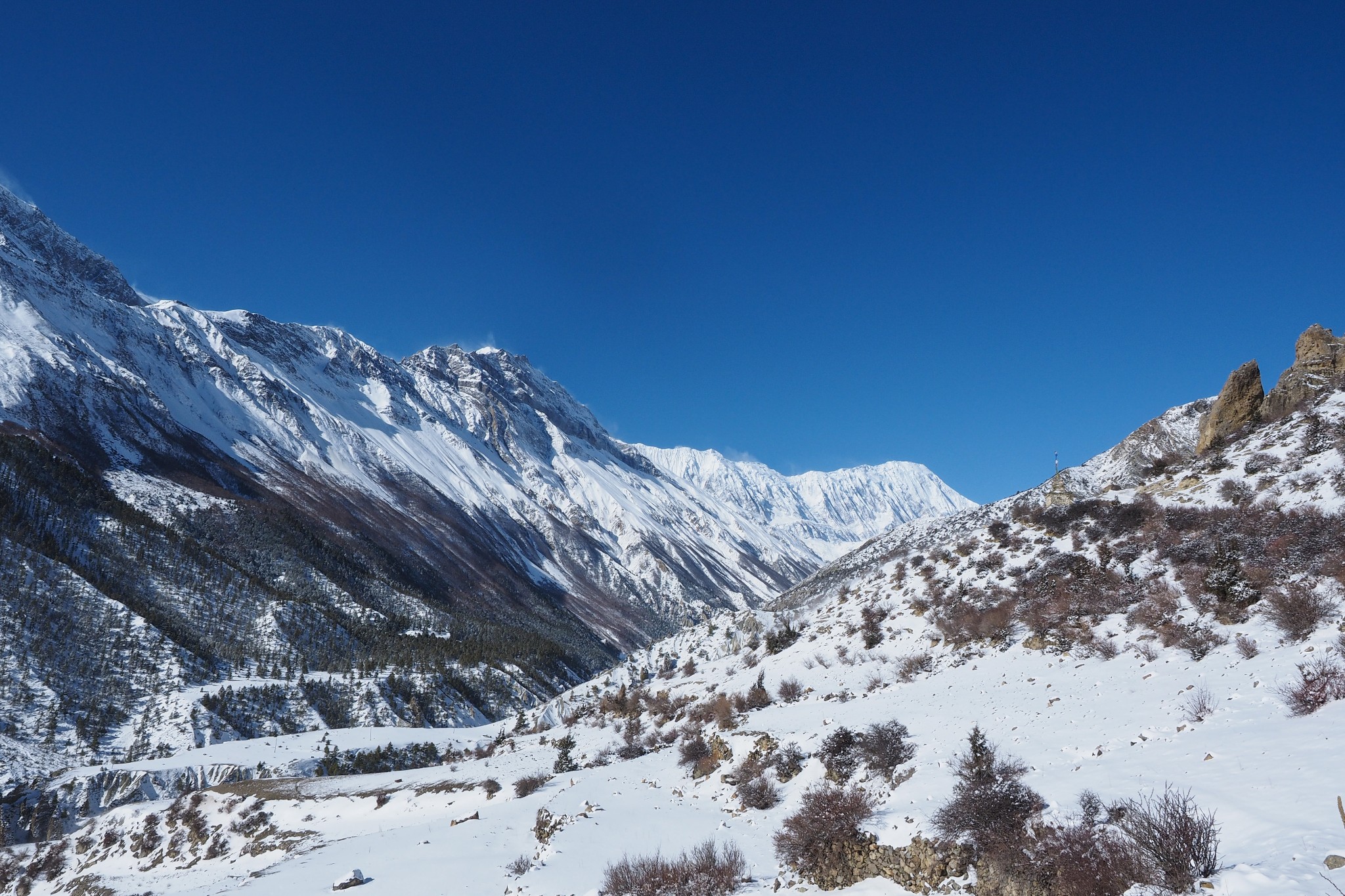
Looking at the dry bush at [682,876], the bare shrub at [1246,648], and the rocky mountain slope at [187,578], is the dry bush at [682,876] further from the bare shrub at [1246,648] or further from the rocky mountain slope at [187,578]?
the rocky mountain slope at [187,578]

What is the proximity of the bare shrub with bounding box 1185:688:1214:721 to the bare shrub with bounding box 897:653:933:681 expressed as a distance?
392 inches

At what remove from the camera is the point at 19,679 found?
→ 56.9 meters

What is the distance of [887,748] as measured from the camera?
1418 centimetres

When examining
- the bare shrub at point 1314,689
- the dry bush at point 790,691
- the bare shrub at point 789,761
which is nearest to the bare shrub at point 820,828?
the bare shrub at point 789,761

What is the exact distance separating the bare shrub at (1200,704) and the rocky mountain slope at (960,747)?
0.13 meters

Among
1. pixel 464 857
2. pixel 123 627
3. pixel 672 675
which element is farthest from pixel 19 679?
pixel 464 857

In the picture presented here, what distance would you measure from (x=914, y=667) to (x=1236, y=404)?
24788mm

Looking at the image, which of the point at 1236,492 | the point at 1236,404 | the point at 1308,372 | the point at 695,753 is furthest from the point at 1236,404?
the point at 695,753

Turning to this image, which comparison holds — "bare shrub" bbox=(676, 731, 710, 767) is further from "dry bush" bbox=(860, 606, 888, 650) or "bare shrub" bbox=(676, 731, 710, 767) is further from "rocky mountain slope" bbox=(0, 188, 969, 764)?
"rocky mountain slope" bbox=(0, 188, 969, 764)

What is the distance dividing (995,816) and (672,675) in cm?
3284

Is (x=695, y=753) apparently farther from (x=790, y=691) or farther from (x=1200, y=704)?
(x=1200, y=704)

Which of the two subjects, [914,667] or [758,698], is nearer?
[914,667]

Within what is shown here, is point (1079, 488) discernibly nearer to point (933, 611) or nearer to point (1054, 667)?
point (933, 611)

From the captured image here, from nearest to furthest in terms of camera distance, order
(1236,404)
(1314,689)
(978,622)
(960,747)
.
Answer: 1. (1314,689)
2. (960,747)
3. (978,622)
4. (1236,404)
